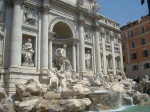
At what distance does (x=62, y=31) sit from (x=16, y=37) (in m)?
7.13

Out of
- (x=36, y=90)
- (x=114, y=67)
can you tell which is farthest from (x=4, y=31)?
(x=114, y=67)

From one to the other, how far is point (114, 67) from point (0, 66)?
55.0 feet

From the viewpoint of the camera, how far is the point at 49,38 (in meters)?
19.9

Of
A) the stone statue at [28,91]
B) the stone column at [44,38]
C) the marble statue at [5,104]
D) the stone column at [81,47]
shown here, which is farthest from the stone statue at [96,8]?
the marble statue at [5,104]

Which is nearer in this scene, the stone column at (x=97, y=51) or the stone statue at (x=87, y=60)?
the stone statue at (x=87, y=60)

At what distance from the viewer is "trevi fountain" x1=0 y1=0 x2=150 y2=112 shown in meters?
13.8

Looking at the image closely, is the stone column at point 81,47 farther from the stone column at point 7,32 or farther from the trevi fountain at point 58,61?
the stone column at point 7,32

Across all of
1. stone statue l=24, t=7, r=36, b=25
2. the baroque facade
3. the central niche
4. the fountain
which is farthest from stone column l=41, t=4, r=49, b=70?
the central niche

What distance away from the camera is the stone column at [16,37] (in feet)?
54.5

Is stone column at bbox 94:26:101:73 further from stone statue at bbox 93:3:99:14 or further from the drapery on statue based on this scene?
the drapery on statue

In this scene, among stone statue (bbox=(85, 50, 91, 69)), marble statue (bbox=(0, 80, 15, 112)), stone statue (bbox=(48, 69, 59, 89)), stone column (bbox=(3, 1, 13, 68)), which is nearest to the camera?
marble statue (bbox=(0, 80, 15, 112))

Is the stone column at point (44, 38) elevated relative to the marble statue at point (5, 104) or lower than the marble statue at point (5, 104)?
elevated

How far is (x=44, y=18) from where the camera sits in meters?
19.6

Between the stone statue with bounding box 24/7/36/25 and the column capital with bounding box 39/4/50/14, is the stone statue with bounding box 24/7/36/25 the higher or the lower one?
the lower one
